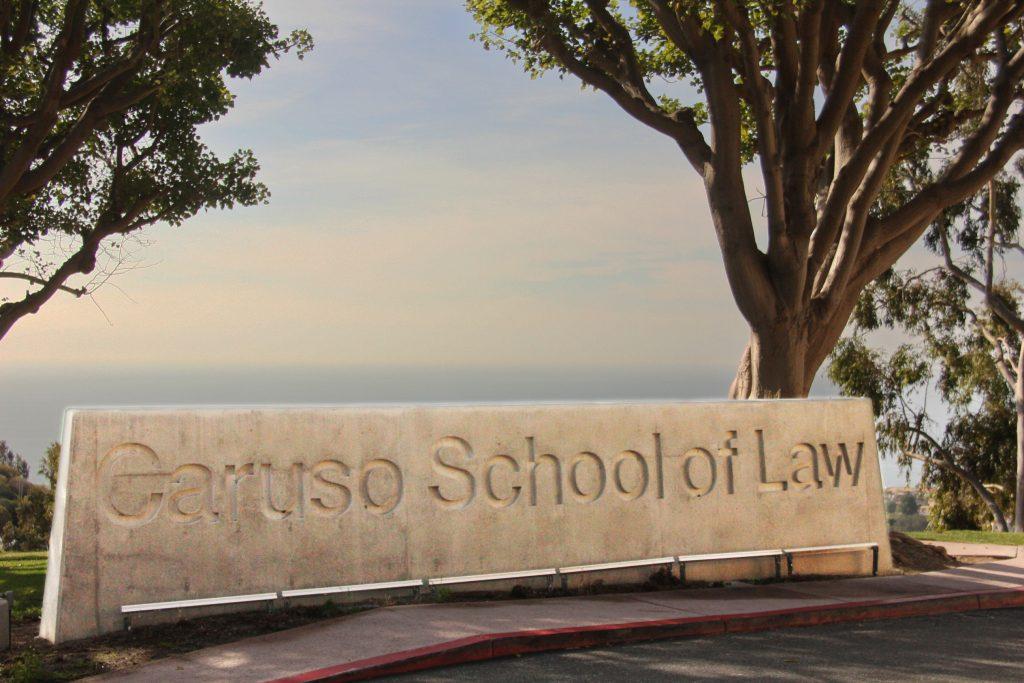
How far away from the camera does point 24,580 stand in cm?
1309

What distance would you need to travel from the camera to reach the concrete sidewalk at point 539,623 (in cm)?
798

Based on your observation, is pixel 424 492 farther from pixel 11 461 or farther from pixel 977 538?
pixel 11 461

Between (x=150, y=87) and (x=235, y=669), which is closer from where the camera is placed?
(x=235, y=669)

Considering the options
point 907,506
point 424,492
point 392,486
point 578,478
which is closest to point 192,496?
point 392,486

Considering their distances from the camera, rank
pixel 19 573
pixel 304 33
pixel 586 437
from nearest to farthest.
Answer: pixel 586 437, pixel 19 573, pixel 304 33

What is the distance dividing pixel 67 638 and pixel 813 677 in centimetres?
577

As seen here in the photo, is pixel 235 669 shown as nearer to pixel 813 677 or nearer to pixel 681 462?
pixel 813 677

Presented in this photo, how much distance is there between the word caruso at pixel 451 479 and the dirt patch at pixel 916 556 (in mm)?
1435

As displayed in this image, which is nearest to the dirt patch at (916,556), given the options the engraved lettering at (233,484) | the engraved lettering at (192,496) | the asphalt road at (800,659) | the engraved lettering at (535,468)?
the asphalt road at (800,659)

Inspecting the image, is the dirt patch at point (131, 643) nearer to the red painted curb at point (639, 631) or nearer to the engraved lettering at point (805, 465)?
the red painted curb at point (639, 631)

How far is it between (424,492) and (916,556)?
6.43 meters

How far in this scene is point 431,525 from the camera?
1048 cm

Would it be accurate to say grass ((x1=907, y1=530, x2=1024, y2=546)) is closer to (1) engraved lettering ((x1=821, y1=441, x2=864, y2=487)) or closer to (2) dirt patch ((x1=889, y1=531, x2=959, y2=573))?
(2) dirt patch ((x1=889, y1=531, x2=959, y2=573))

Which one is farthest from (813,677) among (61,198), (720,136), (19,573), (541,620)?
(61,198)
